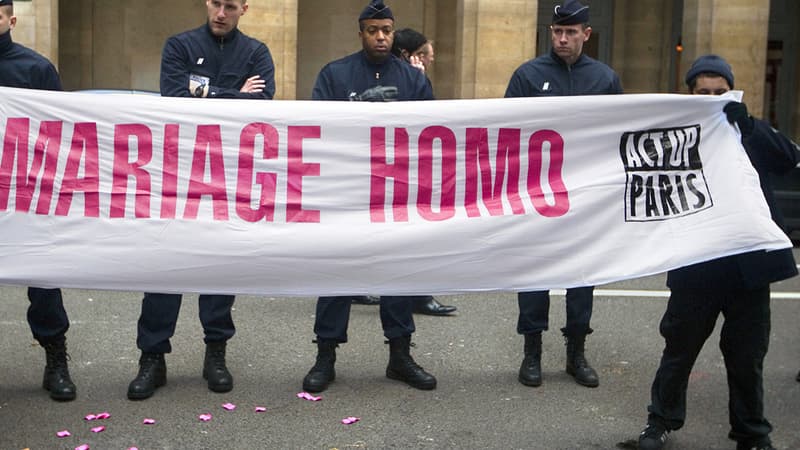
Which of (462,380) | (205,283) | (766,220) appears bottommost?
(462,380)

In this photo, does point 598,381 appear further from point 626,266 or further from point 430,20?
point 430,20

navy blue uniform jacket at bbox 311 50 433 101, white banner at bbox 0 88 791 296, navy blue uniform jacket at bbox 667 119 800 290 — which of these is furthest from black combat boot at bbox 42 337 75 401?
navy blue uniform jacket at bbox 667 119 800 290

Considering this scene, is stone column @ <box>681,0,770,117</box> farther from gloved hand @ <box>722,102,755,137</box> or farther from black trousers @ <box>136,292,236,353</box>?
black trousers @ <box>136,292,236,353</box>

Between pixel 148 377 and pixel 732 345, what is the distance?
3.14 metres

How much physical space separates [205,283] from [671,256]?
7.66 feet

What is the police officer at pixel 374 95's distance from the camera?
6.63 m

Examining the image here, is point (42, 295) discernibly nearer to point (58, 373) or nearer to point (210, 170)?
point (58, 373)

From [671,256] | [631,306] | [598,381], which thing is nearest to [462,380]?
[598,381]

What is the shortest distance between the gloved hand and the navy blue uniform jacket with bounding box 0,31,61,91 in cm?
361

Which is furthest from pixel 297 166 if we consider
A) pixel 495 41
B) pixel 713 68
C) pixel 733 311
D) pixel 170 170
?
pixel 495 41

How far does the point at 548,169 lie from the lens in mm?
6117

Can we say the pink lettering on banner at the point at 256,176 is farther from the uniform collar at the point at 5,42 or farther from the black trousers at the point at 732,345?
the black trousers at the point at 732,345

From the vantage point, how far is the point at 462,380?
6938 mm

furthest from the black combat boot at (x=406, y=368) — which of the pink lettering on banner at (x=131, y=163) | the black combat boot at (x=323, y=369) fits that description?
the pink lettering on banner at (x=131, y=163)
